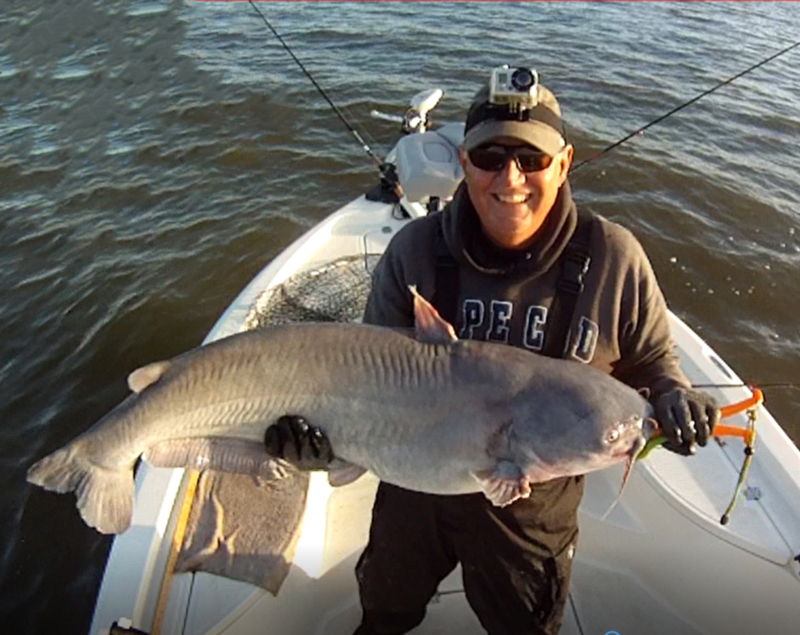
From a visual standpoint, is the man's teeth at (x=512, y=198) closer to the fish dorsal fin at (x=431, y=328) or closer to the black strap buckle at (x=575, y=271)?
the black strap buckle at (x=575, y=271)

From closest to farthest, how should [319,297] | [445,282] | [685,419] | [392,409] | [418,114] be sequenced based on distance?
[685,419]
[392,409]
[445,282]
[319,297]
[418,114]

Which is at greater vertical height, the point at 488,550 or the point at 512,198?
the point at 512,198

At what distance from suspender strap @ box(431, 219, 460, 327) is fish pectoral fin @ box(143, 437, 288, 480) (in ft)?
2.84

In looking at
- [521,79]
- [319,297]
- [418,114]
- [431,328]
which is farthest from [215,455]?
[418,114]

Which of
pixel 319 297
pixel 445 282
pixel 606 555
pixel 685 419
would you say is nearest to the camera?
pixel 685 419

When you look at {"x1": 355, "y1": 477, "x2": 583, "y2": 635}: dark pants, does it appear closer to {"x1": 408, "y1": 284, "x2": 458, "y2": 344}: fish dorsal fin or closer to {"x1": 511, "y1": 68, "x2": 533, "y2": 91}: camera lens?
{"x1": 408, "y1": 284, "x2": 458, "y2": 344}: fish dorsal fin

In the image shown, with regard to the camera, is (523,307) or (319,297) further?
(319,297)

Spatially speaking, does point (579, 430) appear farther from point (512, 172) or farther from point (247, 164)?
point (247, 164)

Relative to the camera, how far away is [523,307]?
8.67 ft

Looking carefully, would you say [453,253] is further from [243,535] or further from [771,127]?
[771,127]

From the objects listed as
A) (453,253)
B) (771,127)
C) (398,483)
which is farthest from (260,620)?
(771,127)

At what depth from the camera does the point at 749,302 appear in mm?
7395

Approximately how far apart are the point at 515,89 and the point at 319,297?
107 inches

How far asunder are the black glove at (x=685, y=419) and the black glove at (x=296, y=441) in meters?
1.18
